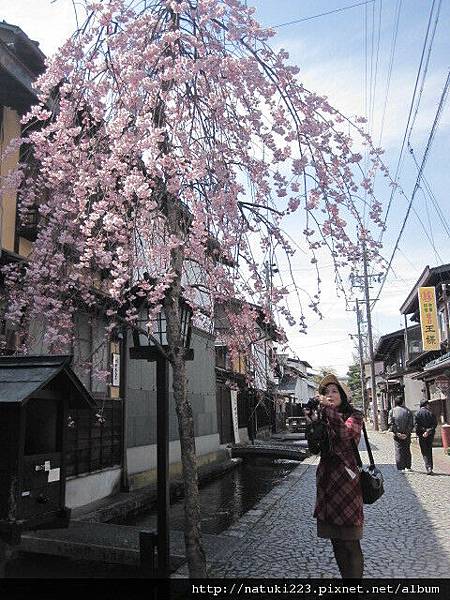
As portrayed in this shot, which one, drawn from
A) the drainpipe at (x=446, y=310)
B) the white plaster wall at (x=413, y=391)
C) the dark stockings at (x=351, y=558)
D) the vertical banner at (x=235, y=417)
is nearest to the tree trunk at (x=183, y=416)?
the dark stockings at (x=351, y=558)

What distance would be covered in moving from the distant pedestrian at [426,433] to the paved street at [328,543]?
172 centimetres

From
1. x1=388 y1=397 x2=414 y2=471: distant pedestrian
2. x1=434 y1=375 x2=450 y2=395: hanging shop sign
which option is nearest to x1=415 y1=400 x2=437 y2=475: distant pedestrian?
x1=388 y1=397 x2=414 y2=471: distant pedestrian

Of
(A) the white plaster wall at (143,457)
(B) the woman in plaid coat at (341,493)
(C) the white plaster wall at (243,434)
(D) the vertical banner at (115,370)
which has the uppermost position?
(D) the vertical banner at (115,370)

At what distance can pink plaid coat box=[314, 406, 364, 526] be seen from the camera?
14.2 feet

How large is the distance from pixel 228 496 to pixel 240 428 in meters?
11.3

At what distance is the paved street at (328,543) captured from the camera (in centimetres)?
Answer: 588

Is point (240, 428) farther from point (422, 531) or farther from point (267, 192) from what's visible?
point (267, 192)

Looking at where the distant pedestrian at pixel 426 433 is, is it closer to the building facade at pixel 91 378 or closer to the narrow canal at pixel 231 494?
the narrow canal at pixel 231 494

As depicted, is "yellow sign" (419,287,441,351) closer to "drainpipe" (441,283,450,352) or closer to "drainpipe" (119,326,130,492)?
"drainpipe" (441,283,450,352)

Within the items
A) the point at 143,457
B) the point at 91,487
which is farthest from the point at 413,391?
the point at 91,487

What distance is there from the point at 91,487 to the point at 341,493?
7.13m

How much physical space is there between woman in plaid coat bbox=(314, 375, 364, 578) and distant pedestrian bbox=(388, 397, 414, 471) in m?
Result: 9.38

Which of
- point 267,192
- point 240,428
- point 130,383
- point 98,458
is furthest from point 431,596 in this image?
point 240,428

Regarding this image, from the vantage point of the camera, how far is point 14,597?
18.0 feet
